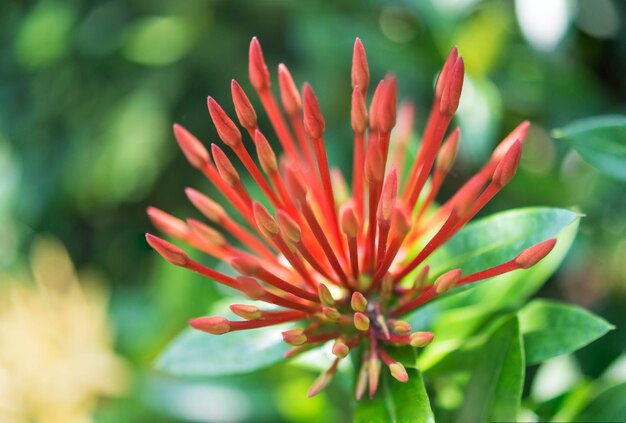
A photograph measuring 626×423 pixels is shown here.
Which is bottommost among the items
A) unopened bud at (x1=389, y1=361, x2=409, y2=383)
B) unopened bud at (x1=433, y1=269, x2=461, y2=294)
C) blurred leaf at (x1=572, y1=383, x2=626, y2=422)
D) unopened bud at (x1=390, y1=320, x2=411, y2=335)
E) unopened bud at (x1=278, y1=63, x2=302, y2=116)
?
blurred leaf at (x1=572, y1=383, x2=626, y2=422)

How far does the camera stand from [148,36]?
1668mm

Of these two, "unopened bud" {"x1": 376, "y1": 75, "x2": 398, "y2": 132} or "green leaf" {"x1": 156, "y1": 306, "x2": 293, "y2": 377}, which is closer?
"unopened bud" {"x1": 376, "y1": 75, "x2": 398, "y2": 132}

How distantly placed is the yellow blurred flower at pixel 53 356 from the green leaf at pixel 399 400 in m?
0.81

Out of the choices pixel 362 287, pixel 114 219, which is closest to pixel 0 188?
pixel 114 219

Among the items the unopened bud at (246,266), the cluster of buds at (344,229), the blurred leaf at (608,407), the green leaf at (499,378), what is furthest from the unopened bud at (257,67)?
the blurred leaf at (608,407)

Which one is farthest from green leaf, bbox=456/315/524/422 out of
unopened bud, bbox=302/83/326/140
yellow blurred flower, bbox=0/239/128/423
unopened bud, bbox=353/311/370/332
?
yellow blurred flower, bbox=0/239/128/423

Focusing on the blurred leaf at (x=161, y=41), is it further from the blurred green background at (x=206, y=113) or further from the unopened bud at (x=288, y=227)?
the unopened bud at (x=288, y=227)

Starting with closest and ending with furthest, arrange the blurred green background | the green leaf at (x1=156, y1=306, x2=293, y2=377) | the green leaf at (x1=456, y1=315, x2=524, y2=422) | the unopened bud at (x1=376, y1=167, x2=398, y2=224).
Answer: the unopened bud at (x1=376, y1=167, x2=398, y2=224) → the green leaf at (x1=456, y1=315, x2=524, y2=422) → the green leaf at (x1=156, y1=306, x2=293, y2=377) → the blurred green background

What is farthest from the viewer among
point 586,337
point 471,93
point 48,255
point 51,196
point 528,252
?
point 51,196

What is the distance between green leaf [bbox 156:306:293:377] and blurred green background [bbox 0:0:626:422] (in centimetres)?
26

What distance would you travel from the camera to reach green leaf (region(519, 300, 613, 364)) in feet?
2.32

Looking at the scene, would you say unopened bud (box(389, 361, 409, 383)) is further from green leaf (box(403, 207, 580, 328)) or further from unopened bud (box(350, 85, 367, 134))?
Result: unopened bud (box(350, 85, 367, 134))

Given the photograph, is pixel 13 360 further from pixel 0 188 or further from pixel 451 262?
pixel 451 262

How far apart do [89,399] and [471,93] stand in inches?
35.7
